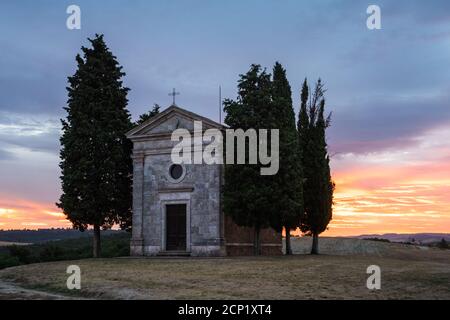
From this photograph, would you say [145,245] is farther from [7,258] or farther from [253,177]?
[7,258]

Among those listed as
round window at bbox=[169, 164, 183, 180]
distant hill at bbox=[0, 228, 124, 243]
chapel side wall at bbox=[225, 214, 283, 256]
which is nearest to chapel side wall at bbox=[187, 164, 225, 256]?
chapel side wall at bbox=[225, 214, 283, 256]

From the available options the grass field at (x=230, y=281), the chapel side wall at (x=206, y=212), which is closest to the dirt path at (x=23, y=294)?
the grass field at (x=230, y=281)

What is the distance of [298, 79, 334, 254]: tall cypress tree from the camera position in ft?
107

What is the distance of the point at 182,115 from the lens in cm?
3147

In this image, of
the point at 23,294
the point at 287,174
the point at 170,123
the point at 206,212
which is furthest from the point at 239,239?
the point at 23,294

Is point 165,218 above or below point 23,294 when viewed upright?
above

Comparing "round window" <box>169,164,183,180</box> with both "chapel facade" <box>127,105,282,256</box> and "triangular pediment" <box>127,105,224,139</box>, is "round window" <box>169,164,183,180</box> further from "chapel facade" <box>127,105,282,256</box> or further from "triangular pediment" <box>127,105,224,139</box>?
"triangular pediment" <box>127,105,224,139</box>

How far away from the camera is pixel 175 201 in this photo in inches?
1234

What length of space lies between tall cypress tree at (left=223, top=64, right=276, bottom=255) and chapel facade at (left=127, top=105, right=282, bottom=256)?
1.44 m

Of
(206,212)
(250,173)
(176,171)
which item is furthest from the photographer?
(176,171)

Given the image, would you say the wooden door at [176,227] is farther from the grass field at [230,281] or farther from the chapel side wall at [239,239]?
the grass field at [230,281]

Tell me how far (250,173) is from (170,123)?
6.58m

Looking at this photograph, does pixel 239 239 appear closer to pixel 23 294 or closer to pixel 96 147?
pixel 96 147
